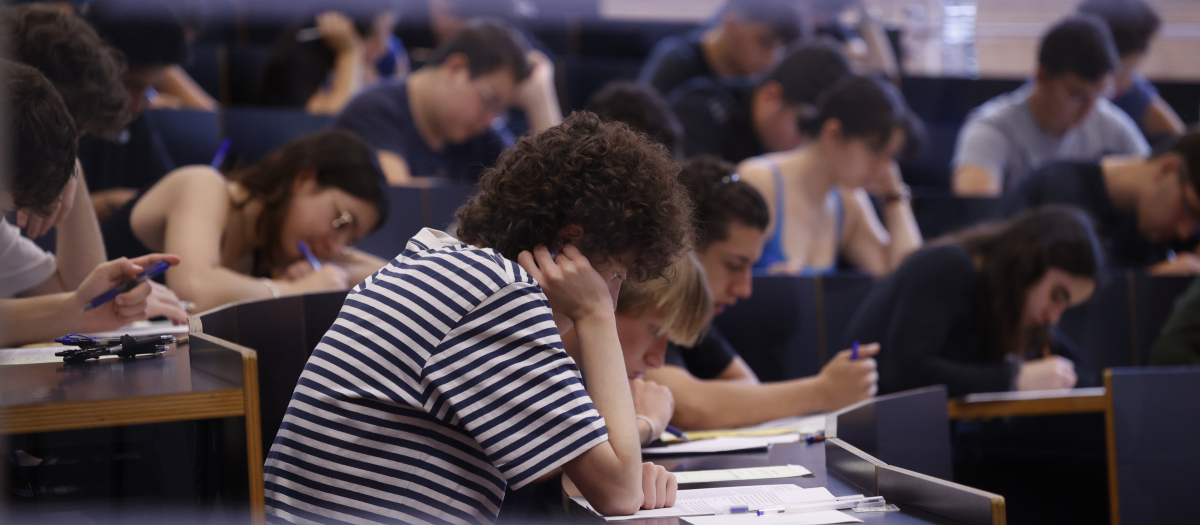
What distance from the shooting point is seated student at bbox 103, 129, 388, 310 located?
192 cm

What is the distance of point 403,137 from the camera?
2828 millimetres

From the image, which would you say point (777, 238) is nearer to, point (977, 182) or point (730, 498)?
point (977, 182)

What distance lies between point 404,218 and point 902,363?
1.26 metres

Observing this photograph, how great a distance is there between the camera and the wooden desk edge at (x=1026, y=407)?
2049 mm

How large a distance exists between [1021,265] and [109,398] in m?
1.93

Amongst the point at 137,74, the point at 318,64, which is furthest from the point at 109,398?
the point at 318,64

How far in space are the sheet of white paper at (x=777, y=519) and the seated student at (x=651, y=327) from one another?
0.33m

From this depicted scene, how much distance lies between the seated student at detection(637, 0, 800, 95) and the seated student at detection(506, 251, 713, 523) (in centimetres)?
212

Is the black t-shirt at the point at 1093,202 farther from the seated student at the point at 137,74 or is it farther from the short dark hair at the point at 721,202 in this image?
the seated student at the point at 137,74

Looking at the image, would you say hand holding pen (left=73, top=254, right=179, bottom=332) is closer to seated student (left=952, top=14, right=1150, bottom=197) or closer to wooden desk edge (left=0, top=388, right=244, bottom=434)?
wooden desk edge (left=0, top=388, right=244, bottom=434)

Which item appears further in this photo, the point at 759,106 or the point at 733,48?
the point at 733,48

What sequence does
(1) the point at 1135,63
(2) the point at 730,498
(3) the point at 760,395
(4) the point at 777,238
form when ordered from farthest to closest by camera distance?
(1) the point at 1135,63 < (4) the point at 777,238 < (3) the point at 760,395 < (2) the point at 730,498

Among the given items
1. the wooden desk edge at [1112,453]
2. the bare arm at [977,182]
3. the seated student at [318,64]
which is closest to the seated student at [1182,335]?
the wooden desk edge at [1112,453]

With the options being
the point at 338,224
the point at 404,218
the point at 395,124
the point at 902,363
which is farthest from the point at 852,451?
the point at 395,124
